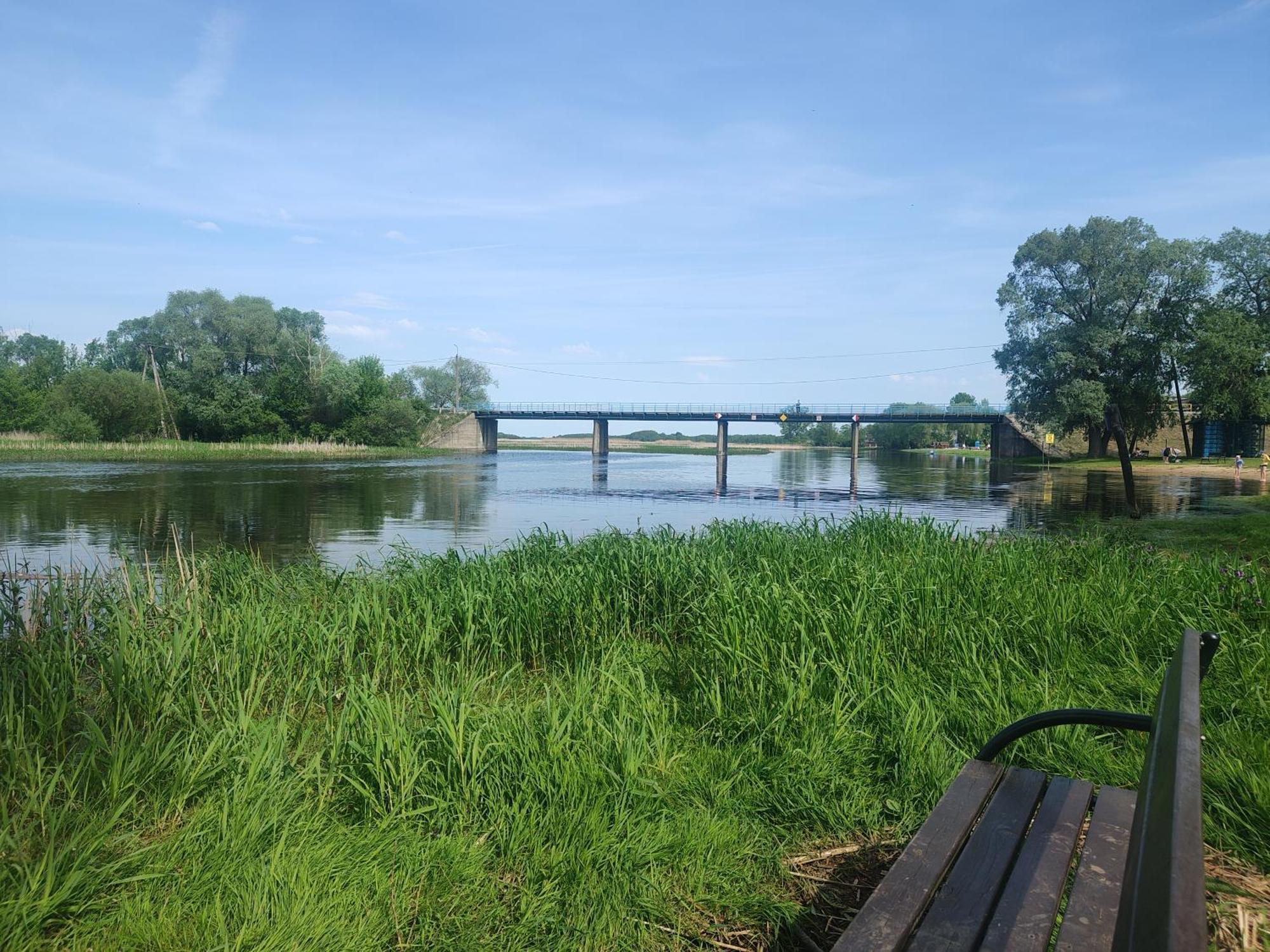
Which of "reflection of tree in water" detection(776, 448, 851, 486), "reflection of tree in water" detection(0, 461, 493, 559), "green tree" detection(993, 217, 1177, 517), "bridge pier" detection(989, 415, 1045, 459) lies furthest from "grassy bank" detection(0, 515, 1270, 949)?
"bridge pier" detection(989, 415, 1045, 459)

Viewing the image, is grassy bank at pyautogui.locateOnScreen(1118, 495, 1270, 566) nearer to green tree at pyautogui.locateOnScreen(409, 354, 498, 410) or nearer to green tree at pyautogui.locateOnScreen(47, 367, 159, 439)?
green tree at pyautogui.locateOnScreen(47, 367, 159, 439)

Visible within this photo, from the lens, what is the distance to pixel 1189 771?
1.39m

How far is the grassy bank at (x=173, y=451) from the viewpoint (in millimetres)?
52156

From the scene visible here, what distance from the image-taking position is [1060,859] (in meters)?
2.31

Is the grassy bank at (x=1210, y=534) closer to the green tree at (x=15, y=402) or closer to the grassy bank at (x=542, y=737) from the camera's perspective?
the grassy bank at (x=542, y=737)

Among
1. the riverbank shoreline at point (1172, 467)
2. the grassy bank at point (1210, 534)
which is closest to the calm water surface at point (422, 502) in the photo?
the riverbank shoreline at point (1172, 467)

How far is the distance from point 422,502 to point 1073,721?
26.9 m

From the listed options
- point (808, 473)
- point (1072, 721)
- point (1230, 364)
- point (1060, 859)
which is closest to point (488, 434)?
point (808, 473)

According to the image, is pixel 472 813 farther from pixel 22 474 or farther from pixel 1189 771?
pixel 22 474

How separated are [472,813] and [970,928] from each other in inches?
83.9

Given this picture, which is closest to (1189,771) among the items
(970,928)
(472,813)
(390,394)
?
(970,928)

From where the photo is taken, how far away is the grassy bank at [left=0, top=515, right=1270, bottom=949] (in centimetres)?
285

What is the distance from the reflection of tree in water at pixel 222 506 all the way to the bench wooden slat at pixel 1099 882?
9.34 m

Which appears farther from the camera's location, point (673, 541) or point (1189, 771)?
point (673, 541)
